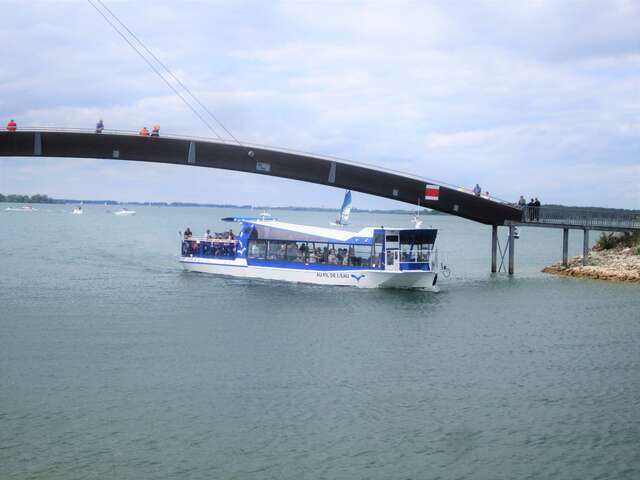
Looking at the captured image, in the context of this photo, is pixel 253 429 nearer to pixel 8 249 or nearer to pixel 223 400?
pixel 223 400

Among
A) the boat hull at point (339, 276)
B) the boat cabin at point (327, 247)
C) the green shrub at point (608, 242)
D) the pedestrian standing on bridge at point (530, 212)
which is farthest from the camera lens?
the green shrub at point (608, 242)

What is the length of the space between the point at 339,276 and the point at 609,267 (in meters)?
20.4

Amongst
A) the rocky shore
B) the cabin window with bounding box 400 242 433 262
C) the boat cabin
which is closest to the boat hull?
the boat cabin

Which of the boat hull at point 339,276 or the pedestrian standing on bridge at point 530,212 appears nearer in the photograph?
the boat hull at point 339,276

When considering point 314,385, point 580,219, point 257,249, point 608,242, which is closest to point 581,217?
point 580,219

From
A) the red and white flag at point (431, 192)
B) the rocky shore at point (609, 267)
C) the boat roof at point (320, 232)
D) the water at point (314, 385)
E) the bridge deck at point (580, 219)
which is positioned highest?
the red and white flag at point (431, 192)

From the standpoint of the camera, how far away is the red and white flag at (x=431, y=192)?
54531mm

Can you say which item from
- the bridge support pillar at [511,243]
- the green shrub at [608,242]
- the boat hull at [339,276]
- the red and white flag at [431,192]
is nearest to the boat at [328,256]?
the boat hull at [339,276]

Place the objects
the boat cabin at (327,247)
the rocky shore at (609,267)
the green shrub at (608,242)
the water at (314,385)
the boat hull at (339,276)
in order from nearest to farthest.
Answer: the water at (314,385)
the boat hull at (339,276)
the boat cabin at (327,247)
the rocky shore at (609,267)
the green shrub at (608,242)

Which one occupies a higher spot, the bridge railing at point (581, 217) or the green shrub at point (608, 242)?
Answer: the bridge railing at point (581, 217)

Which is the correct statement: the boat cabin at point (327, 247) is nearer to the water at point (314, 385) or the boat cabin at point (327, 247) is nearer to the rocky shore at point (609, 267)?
the water at point (314, 385)

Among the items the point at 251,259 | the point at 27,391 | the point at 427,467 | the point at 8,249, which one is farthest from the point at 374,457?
the point at 8,249

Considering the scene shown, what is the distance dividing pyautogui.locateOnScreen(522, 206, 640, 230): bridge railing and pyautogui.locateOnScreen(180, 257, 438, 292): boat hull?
13.3m

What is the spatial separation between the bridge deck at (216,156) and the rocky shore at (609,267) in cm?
1171
